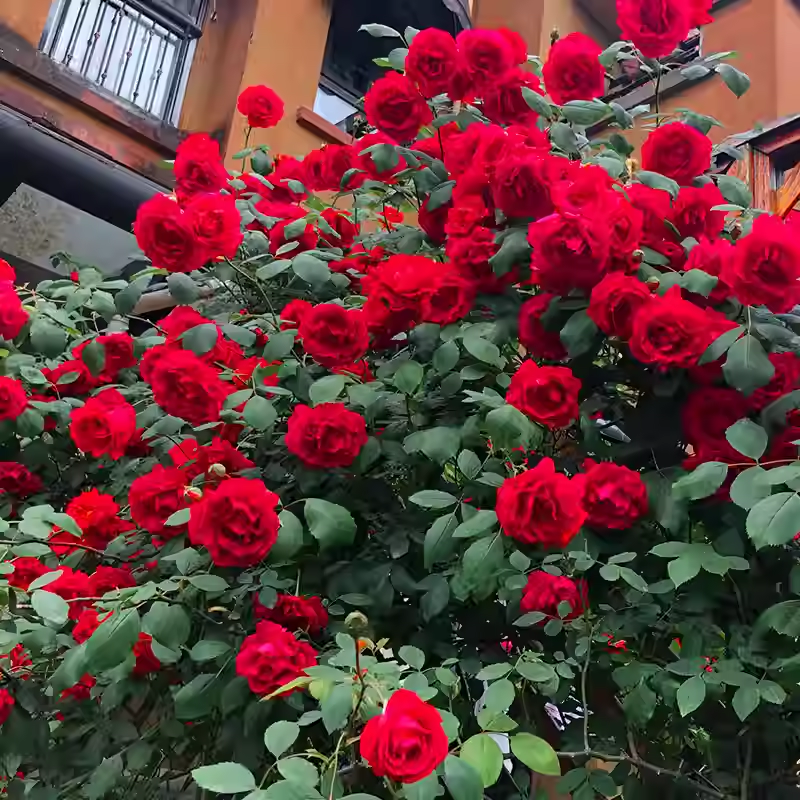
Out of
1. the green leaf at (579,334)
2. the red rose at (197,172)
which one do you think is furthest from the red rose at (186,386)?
the green leaf at (579,334)

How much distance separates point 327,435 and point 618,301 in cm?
43

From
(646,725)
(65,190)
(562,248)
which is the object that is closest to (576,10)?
(65,190)

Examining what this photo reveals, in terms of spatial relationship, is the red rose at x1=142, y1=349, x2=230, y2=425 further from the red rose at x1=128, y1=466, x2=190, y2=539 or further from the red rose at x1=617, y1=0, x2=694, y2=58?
the red rose at x1=617, y1=0, x2=694, y2=58

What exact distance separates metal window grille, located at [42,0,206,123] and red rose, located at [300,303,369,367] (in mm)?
3144

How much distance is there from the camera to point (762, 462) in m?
0.98

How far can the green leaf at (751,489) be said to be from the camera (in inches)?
34.2

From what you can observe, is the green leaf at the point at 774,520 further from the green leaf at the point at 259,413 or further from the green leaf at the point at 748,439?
the green leaf at the point at 259,413

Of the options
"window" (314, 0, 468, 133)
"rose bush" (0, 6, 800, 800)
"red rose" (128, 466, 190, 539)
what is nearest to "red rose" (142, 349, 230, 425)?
"rose bush" (0, 6, 800, 800)

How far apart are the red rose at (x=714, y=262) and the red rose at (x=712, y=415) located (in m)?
0.13

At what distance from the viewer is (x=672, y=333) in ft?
3.19

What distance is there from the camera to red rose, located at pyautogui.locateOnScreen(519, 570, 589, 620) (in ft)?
3.37

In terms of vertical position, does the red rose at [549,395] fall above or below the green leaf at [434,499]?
above

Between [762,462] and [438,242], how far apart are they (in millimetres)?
668

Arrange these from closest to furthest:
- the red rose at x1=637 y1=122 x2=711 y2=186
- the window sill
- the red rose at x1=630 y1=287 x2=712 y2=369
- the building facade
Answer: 1. the red rose at x1=630 y1=287 x2=712 y2=369
2. the red rose at x1=637 y1=122 x2=711 y2=186
3. the building facade
4. the window sill
